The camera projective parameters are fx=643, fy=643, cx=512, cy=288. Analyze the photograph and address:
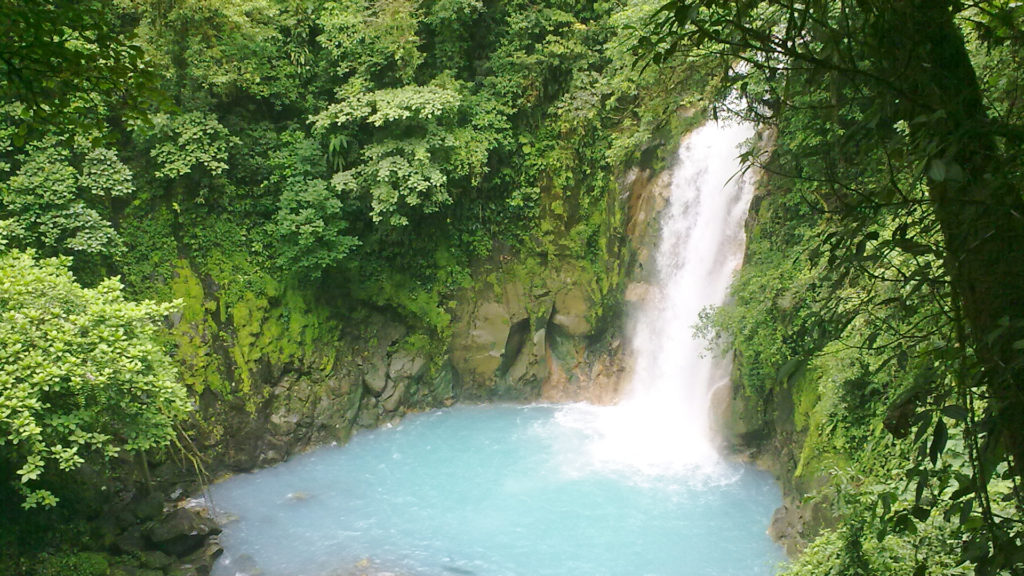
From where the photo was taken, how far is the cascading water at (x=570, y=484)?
24.1 ft

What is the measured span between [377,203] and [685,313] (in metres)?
5.12

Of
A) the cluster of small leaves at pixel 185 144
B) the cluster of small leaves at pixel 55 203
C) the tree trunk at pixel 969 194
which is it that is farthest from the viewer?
the cluster of small leaves at pixel 185 144

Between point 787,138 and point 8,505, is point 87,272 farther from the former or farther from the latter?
point 787,138

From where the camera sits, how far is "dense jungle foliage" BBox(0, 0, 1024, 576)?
332cm

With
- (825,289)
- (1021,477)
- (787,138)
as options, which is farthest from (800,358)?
(787,138)

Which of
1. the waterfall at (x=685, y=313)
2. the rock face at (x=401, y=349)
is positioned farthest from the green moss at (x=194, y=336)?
the waterfall at (x=685, y=313)

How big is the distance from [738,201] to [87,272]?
8946 mm

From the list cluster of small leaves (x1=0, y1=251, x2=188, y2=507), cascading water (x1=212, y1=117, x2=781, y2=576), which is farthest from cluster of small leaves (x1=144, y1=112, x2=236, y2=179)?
cascading water (x1=212, y1=117, x2=781, y2=576)

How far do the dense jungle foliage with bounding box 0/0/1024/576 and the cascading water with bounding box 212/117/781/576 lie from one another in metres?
1.00

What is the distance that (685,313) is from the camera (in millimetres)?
10281

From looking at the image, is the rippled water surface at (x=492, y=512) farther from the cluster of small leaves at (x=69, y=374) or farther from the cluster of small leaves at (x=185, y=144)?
the cluster of small leaves at (x=185, y=144)

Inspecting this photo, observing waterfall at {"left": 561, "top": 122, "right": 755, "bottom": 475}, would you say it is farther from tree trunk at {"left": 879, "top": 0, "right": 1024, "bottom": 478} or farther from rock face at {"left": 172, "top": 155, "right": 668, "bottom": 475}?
tree trunk at {"left": 879, "top": 0, "right": 1024, "bottom": 478}

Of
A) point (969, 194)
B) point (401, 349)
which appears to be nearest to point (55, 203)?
point (401, 349)

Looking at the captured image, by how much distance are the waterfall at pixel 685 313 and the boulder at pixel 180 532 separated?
5273mm
